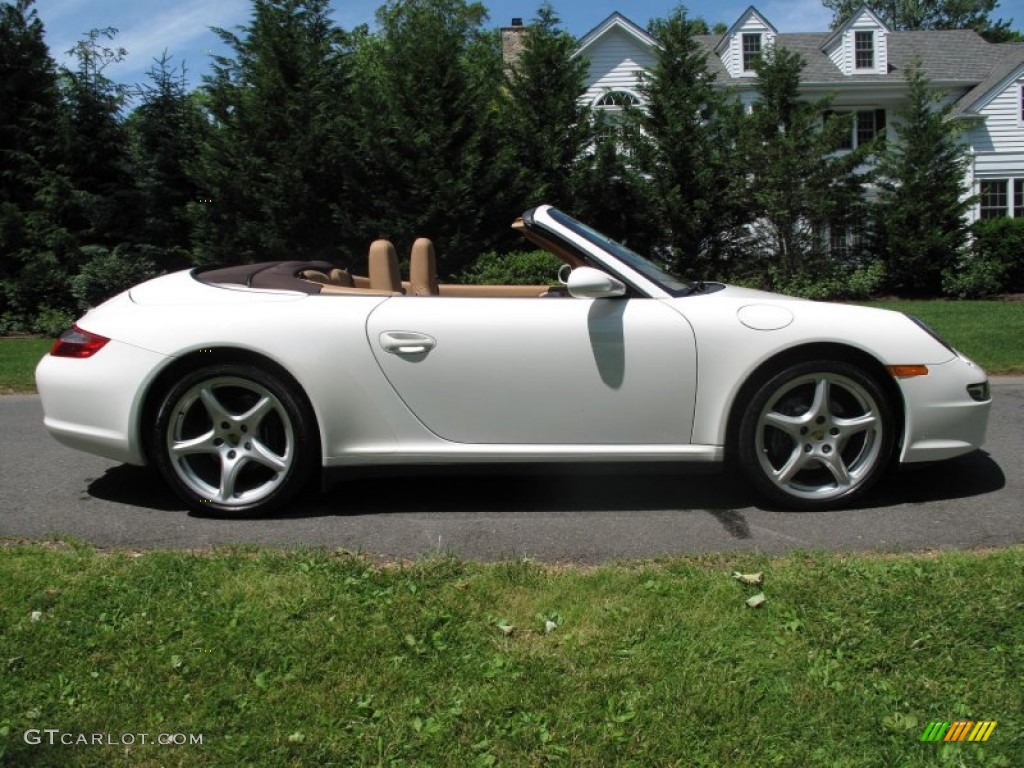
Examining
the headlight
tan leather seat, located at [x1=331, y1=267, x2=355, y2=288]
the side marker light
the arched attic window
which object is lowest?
the headlight

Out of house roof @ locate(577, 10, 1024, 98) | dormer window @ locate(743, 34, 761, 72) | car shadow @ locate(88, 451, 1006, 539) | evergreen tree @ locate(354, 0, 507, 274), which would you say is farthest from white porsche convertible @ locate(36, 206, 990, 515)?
dormer window @ locate(743, 34, 761, 72)

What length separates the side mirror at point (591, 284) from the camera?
13.3 ft

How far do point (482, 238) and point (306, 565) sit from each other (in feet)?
41.6

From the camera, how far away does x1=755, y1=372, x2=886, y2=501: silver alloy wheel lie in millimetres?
4117

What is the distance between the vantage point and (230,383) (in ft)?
13.5

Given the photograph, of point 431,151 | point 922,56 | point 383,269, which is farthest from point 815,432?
point 922,56

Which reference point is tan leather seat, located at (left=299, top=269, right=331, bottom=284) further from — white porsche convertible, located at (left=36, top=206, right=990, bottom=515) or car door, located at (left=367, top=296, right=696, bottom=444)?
car door, located at (left=367, top=296, right=696, bottom=444)

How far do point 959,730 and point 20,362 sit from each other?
1040 centimetres

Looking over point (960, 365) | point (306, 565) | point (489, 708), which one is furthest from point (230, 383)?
point (960, 365)

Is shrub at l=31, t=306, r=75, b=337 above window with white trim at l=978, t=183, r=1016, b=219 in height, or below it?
below

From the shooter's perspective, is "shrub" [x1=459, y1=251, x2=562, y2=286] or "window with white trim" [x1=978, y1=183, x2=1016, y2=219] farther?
"window with white trim" [x1=978, y1=183, x2=1016, y2=219]

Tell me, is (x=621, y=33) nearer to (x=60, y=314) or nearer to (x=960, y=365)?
(x=60, y=314)

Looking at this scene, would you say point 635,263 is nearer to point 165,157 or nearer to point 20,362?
point 20,362

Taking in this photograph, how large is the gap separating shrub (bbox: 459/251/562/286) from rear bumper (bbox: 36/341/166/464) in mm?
9981
